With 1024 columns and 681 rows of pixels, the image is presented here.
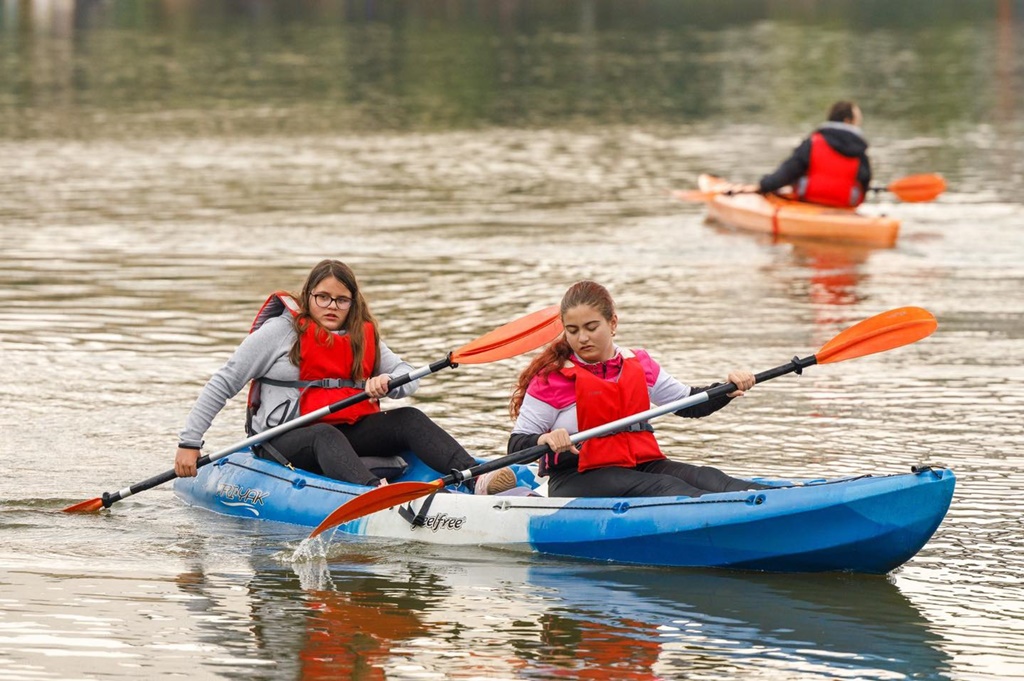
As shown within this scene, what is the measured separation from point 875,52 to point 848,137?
27.9 metres

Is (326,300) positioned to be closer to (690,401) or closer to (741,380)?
(690,401)

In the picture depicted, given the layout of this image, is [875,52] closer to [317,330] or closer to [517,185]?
[517,185]

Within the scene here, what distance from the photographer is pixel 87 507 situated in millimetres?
8086

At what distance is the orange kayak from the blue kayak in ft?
26.5

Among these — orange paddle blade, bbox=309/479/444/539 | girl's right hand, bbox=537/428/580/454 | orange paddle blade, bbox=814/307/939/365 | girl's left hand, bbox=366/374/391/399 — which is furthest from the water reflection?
orange paddle blade, bbox=814/307/939/365

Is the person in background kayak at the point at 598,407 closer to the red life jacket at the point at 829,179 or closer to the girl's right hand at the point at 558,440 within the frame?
the girl's right hand at the point at 558,440

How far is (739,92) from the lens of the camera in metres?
31.4

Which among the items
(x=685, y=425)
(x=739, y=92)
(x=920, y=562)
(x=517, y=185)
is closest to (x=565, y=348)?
(x=920, y=562)

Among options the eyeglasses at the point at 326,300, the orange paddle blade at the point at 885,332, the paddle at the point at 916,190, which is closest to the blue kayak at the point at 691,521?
the orange paddle blade at the point at 885,332

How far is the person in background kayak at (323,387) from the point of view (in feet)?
25.5

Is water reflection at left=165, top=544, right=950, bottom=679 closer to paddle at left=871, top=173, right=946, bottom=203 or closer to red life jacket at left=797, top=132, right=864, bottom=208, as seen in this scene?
red life jacket at left=797, top=132, right=864, bottom=208

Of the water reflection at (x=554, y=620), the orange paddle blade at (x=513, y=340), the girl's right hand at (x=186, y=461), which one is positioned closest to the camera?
the water reflection at (x=554, y=620)

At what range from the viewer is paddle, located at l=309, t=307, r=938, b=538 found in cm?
695

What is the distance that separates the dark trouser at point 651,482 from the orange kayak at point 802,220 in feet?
27.6
